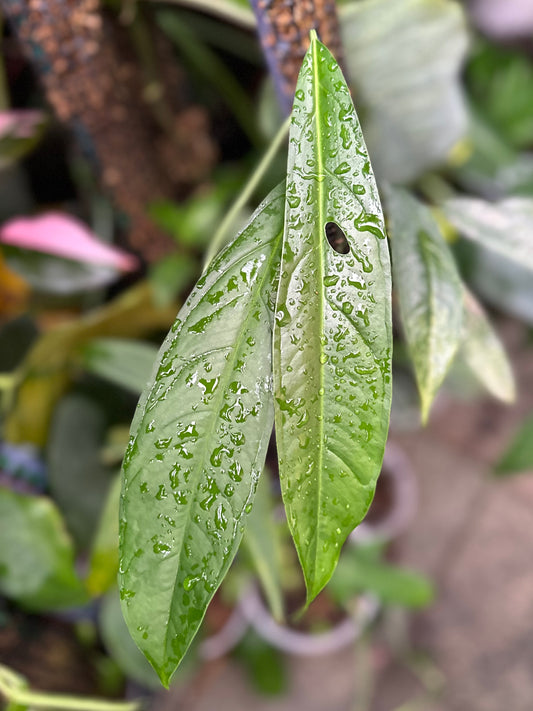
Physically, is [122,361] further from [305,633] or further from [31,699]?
[305,633]

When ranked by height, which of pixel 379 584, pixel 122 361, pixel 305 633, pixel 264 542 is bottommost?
pixel 305 633

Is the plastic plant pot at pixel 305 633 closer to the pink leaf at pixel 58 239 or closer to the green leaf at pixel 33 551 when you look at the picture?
the green leaf at pixel 33 551

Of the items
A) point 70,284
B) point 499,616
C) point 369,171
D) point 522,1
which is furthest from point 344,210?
point 499,616

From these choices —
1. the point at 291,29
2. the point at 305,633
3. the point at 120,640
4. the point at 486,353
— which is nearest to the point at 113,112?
the point at 291,29

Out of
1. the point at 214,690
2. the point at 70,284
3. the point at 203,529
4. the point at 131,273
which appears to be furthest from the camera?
the point at 214,690

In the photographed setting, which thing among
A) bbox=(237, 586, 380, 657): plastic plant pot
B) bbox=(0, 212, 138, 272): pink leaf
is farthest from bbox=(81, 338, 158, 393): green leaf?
bbox=(237, 586, 380, 657): plastic plant pot

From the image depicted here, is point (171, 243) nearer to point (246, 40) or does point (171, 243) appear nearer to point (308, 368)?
point (246, 40)

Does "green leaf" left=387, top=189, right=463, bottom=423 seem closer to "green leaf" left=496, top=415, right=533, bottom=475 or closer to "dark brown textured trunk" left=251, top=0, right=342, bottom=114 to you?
"dark brown textured trunk" left=251, top=0, right=342, bottom=114
